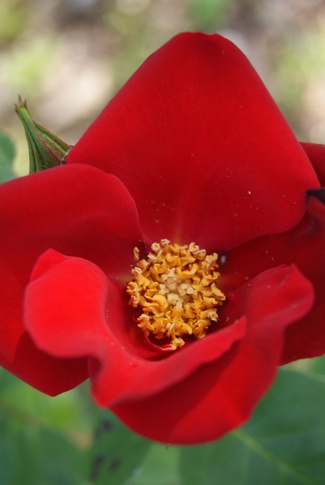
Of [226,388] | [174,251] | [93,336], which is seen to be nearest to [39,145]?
[174,251]

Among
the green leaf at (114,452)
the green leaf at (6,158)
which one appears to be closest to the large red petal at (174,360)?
the green leaf at (6,158)

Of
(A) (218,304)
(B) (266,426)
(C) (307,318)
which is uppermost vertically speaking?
(C) (307,318)

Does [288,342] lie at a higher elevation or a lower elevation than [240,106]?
lower

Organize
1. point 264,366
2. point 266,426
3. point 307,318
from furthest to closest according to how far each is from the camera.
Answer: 1. point 266,426
2. point 307,318
3. point 264,366

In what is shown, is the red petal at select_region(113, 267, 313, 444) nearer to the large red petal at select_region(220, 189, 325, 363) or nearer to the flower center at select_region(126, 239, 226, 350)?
the large red petal at select_region(220, 189, 325, 363)

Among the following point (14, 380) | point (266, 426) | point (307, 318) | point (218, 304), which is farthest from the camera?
point (14, 380)

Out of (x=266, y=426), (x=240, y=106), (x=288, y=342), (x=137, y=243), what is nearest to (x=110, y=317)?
(x=137, y=243)

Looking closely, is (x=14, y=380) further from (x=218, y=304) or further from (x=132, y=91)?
(x=132, y=91)

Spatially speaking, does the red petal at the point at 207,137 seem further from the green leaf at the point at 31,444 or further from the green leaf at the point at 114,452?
the green leaf at the point at 31,444
